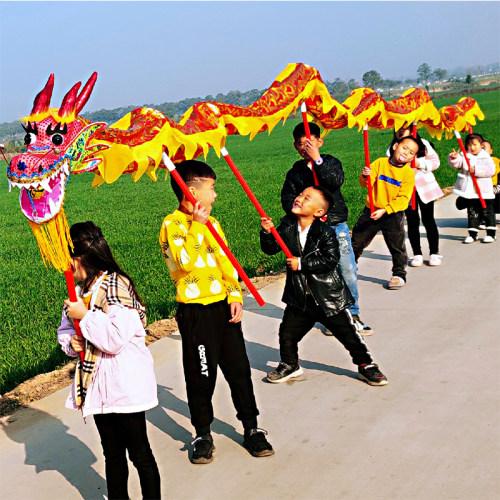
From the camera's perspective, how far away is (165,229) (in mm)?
4203

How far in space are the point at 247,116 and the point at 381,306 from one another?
114 inches

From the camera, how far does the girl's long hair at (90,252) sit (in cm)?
353

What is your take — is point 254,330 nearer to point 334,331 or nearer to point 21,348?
point 334,331

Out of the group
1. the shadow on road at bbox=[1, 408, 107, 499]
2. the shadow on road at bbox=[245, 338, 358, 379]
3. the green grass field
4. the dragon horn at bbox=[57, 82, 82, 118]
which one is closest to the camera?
Answer: the dragon horn at bbox=[57, 82, 82, 118]

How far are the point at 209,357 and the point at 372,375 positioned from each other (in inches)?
55.1

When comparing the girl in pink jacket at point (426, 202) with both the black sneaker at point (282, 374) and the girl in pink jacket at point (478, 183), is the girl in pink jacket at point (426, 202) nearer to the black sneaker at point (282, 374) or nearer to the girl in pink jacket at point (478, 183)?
Answer: the girl in pink jacket at point (478, 183)

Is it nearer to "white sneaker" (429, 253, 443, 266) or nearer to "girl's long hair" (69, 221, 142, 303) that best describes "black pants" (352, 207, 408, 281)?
"white sneaker" (429, 253, 443, 266)

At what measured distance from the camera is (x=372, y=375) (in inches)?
200

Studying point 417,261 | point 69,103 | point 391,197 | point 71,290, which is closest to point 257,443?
point 71,290

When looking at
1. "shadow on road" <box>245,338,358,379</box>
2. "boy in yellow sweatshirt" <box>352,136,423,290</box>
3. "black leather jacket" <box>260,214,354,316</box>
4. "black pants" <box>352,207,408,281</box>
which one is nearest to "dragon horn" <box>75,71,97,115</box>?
"black leather jacket" <box>260,214,354,316</box>

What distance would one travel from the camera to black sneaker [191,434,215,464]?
165 inches

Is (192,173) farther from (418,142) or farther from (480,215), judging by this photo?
(480,215)

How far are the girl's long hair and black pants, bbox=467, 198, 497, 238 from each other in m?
6.92

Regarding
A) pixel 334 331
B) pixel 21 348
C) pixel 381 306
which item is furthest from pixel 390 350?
pixel 21 348
